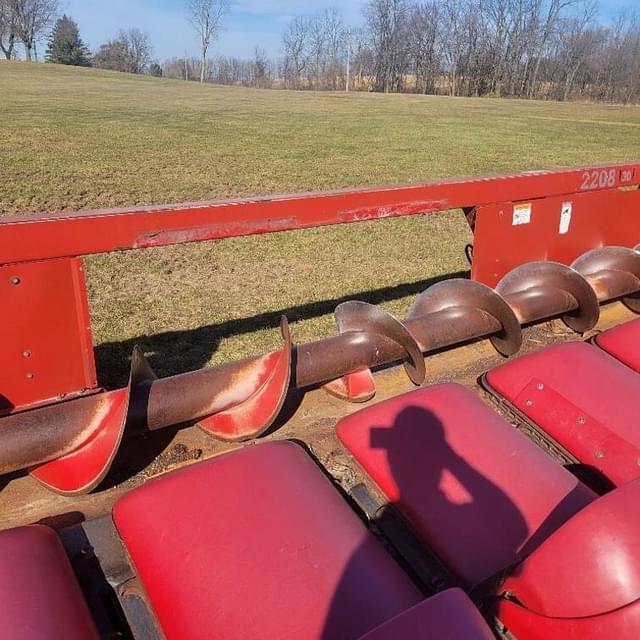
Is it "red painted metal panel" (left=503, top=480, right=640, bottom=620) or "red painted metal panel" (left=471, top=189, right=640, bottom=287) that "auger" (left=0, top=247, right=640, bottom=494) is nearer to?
"red painted metal panel" (left=471, top=189, right=640, bottom=287)

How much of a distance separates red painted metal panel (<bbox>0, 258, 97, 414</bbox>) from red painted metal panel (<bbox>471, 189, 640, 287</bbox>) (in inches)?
63.3

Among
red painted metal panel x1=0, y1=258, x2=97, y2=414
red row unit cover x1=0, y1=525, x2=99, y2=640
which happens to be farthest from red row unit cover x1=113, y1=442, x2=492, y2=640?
red painted metal panel x1=0, y1=258, x2=97, y2=414

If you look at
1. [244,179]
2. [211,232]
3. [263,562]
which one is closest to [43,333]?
[211,232]

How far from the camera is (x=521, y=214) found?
110 inches

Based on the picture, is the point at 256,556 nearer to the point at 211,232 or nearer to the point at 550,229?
the point at 211,232

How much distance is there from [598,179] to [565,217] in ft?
0.71

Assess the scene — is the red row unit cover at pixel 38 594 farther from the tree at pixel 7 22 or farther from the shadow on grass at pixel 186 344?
the tree at pixel 7 22

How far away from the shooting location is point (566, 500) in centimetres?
147

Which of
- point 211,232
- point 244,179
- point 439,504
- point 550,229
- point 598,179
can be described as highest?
point 598,179

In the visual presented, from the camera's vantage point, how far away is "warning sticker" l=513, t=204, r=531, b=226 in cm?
276

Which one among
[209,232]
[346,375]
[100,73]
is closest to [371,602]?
[346,375]

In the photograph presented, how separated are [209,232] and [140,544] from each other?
984 mm

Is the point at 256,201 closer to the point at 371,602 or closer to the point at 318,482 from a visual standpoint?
the point at 318,482

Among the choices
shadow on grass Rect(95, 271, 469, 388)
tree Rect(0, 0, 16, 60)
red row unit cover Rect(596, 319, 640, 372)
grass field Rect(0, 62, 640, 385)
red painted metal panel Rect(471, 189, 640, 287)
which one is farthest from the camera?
tree Rect(0, 0, 16, 60)
